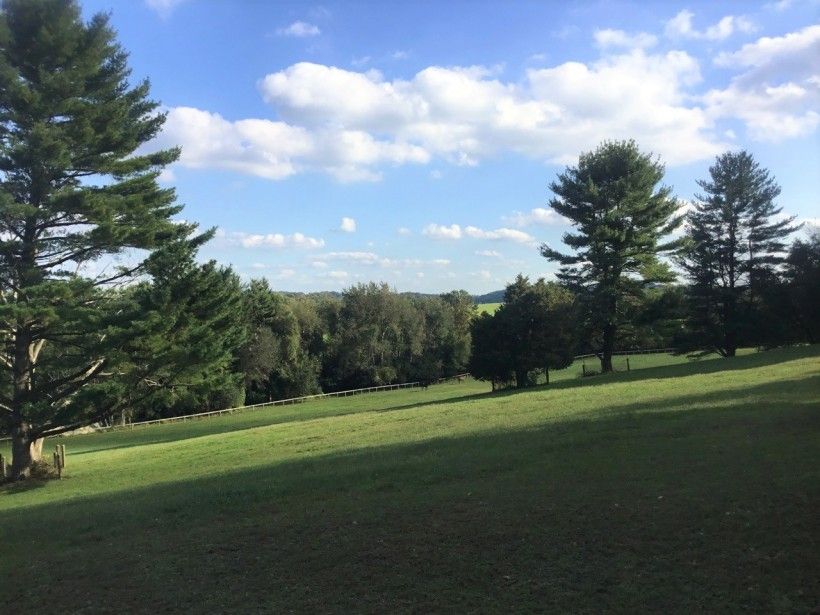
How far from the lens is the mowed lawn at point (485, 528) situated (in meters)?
5.25

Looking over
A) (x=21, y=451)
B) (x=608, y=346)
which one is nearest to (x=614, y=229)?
(x=608, y=346)

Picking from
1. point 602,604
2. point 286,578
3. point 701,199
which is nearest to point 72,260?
point 286,578

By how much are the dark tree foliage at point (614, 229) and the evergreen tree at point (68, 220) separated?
3051cm

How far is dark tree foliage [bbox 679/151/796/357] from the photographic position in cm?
4912

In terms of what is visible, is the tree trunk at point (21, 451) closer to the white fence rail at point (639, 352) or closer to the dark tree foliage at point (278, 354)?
the dark tree foliage at point (278, 354)

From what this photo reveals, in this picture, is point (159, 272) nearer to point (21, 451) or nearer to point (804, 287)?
point (21, 451)

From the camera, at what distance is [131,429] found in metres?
58.4

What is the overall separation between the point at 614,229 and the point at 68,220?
35.6 metres

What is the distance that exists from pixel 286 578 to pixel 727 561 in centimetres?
425

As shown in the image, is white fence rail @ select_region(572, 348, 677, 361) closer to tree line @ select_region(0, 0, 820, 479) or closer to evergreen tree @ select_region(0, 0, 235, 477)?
tree line @ select_region(0, 0, 820, 479)

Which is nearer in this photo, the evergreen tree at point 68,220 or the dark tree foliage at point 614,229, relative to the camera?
the evergreen tree at point 68,220

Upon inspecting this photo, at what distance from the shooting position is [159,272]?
24.6 meters

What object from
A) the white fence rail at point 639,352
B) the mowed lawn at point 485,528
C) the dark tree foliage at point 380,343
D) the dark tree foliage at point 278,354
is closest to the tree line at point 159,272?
the mowed lawn at point 485,528

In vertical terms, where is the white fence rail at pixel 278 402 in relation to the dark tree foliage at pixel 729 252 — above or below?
below
